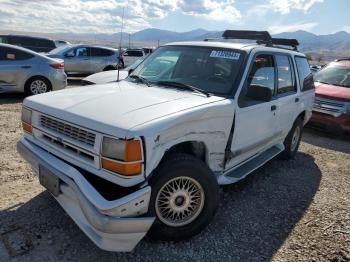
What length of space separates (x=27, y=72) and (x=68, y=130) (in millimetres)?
7447

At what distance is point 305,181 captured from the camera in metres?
5.37

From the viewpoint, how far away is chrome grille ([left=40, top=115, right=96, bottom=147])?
295cm

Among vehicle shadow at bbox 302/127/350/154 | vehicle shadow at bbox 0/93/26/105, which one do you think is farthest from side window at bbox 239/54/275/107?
vehicle shadow at bbox 0/93/26/105

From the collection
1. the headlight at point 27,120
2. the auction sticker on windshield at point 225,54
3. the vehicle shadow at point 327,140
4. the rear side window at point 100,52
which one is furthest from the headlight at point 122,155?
the rear side window at point 100,52

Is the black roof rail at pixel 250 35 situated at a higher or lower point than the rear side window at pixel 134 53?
higher

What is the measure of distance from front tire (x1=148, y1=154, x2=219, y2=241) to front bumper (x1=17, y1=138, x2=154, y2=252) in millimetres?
210

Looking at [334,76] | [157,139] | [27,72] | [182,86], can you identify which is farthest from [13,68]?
[334,76]

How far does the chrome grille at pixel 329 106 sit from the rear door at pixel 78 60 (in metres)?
10.7

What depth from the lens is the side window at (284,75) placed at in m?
5.05

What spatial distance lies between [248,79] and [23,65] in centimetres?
754

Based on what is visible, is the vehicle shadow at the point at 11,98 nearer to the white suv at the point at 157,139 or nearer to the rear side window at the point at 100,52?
the white suv at the point at 157,139

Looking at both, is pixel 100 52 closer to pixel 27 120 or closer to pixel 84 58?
pixel 84 58

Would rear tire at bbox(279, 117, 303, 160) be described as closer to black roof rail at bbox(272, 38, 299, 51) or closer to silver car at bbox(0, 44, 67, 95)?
black roof rail at bbox(272, 38, 299, 51)

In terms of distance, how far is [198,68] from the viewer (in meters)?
4.28
